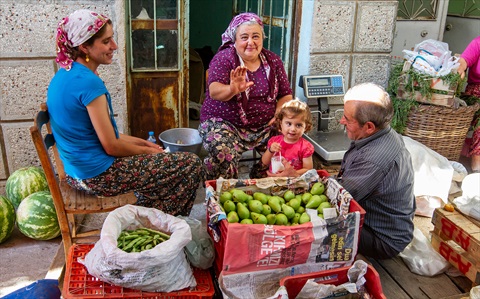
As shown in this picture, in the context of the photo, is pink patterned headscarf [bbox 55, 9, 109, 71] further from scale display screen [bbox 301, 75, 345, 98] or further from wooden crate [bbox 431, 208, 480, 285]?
wooden crate [bbox 431, 208, 480, 285]

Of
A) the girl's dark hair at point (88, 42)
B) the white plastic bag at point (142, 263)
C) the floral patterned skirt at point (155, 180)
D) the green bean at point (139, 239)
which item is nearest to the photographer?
the white plastic bag at point (142, 263)

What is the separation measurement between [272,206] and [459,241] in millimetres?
1270

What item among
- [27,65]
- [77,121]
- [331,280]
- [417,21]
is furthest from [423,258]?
[417,21]

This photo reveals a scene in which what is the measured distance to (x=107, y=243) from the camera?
2.13 metres

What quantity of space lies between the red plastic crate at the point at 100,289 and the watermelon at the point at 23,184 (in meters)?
1.18

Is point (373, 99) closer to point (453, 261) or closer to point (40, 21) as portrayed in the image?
point (453, 261)

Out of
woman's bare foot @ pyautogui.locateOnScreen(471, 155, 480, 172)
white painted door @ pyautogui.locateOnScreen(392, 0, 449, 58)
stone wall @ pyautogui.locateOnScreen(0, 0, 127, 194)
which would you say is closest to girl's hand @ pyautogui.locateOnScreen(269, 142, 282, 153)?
stone wall @ pyautogui.locateOnScreen(0, 0, 127, 194)

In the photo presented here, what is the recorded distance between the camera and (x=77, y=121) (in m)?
2.53

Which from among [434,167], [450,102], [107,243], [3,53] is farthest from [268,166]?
[3,53]

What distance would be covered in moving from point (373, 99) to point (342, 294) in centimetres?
106

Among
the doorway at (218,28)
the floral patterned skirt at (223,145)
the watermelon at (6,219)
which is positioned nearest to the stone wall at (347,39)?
the doorway at (218,28)

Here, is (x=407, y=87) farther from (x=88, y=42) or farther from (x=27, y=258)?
(x=27, y=258)

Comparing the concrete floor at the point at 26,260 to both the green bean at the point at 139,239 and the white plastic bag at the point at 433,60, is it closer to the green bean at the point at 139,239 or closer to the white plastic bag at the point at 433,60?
the green bean at the point at 139,239

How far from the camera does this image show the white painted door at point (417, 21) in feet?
19.0
